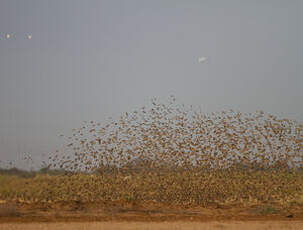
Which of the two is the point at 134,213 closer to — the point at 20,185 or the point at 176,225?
the point at 176,225

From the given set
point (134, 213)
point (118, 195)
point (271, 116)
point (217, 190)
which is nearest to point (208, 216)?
point (134, 213)

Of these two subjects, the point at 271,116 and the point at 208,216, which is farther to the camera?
the point at 271,116

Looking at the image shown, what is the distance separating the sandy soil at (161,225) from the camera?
333 inches

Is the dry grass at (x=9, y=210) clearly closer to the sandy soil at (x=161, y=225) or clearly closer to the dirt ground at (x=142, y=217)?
the dirt ground at (x=142, y=217)

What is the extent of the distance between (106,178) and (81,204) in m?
1.76

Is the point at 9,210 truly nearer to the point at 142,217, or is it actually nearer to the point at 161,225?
the point at 142,217

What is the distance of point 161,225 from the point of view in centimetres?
880

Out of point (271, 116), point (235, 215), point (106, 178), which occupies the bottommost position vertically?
point (235, 215)

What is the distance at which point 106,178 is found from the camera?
13.5 meters

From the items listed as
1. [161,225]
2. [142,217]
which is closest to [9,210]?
[142,217]

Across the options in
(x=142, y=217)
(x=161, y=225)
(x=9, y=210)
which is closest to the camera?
(x=161, y=225)

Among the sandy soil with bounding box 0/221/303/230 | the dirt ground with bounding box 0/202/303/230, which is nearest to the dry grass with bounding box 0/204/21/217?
the dirt ground with bounding box 0/202/303/230

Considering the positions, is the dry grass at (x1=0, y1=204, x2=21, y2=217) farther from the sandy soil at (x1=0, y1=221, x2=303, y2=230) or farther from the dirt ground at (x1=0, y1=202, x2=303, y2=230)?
the sandy soil at (x1=0, y1=221, x2=303, y2=230)

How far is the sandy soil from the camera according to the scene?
8.46 metres
